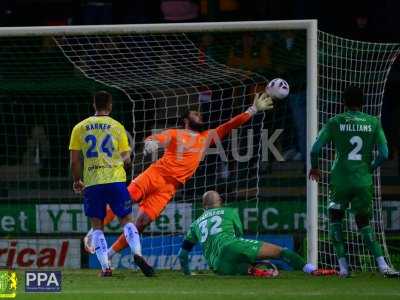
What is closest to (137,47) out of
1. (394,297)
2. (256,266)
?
(256,266)

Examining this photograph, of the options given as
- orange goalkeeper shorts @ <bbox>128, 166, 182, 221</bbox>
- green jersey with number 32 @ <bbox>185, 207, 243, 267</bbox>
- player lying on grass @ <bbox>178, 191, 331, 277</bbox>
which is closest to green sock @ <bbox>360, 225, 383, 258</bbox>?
player lying on grass @ <bbox>178, 191, 331, 277</bbox>

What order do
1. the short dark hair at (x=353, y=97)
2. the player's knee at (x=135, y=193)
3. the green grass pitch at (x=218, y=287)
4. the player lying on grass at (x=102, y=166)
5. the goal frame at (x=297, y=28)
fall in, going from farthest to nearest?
the player's knee at (x=135, y=193) → the goal frame at (x=297, y=28) → the player lying on grass at (x=102, y=166) → the short dark hair at (x=353, y=97) → the green grass pitch at (x=218, y=287)

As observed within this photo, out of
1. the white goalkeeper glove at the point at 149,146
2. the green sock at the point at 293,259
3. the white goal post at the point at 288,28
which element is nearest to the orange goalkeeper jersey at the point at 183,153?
the white goalkeeper glove at the point at 149,146

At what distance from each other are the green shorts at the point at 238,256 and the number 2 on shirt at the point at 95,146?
1.45m

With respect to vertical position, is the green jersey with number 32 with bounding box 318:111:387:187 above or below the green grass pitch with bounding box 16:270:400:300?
above

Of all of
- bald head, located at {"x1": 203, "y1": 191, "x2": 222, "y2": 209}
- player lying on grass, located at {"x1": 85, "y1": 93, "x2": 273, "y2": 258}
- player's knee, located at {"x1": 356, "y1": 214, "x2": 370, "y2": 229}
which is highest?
player lying on grass, located at {"x1": 85, "y1": 93, "x2": 273, "y2": 258}

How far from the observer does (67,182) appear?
55.3 feet

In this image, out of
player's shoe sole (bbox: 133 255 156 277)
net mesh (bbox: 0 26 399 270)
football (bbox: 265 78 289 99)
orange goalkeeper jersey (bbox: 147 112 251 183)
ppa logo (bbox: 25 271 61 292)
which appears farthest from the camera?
net mesh (bbox: 0 26 399 270)

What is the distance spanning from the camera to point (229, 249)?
13000 millimetres

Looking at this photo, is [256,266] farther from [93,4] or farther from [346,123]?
[93,4]

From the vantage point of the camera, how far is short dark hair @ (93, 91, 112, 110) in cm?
1269

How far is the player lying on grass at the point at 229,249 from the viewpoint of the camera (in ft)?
42.5

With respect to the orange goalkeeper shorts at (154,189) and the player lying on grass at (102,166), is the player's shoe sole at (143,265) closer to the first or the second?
the player lying on grass at (102,166)

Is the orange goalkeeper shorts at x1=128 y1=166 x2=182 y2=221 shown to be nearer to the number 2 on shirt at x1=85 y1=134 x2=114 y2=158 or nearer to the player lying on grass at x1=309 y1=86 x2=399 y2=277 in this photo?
the number 2 on shirt at x1=85 y1=134 x2=114 y2=158
